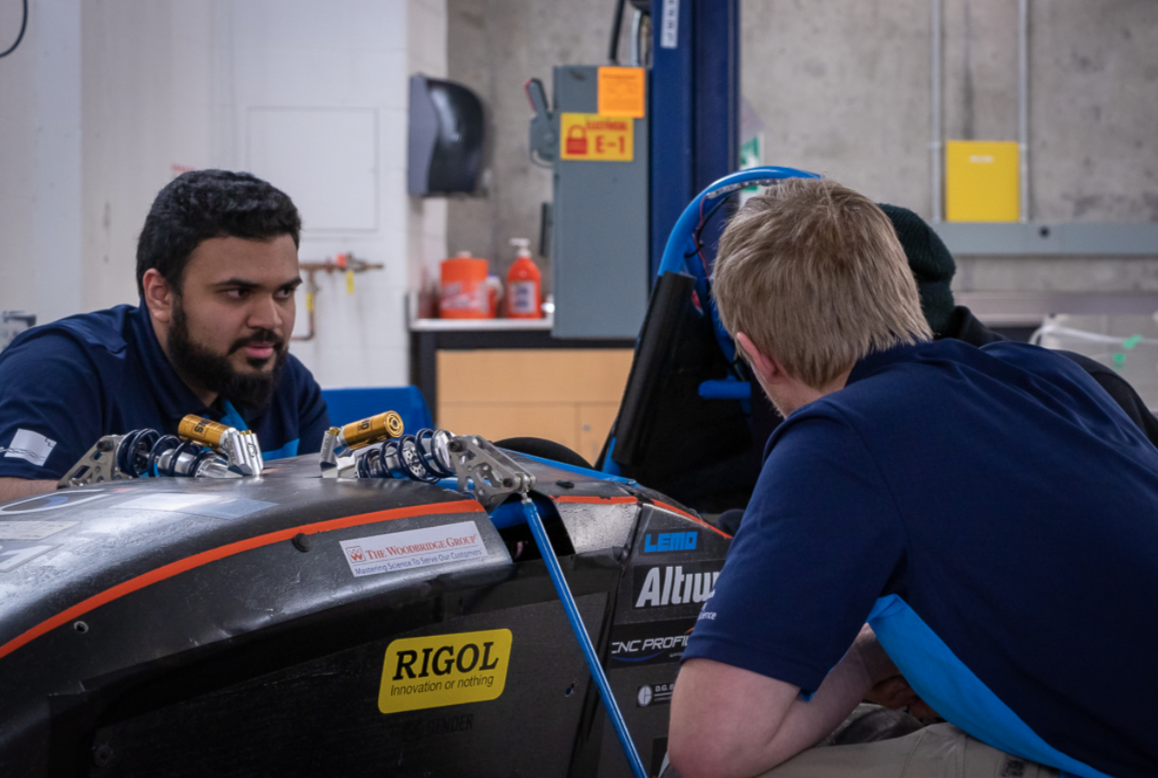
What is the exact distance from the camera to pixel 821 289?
0.82 metres

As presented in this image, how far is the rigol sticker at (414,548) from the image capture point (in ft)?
2.74

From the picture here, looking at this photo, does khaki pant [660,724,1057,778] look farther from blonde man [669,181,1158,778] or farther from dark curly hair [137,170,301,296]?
dark curly hair [137,170,301,296]

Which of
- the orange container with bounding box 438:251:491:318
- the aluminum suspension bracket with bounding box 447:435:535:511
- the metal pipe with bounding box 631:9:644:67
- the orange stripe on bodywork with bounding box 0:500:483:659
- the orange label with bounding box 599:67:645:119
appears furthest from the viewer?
the orange container with bounding box 438:251:491:318

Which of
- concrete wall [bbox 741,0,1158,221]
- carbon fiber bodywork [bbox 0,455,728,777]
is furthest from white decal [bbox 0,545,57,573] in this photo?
concrete wall [bbox 741,0,1158,221]

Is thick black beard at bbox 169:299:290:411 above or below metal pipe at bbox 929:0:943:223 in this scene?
below

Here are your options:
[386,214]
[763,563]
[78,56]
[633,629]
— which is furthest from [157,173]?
[763,563]

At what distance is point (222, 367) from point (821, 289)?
97 centimetres

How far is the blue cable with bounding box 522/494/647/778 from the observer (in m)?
0.86

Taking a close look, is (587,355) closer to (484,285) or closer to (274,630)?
(484,285)

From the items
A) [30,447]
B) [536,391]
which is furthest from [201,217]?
[536,391]

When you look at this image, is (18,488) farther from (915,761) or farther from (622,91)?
(622,91)

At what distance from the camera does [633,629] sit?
1.06m

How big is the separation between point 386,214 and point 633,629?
356 cm

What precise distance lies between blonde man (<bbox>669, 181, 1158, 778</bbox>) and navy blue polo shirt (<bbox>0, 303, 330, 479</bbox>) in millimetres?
925
